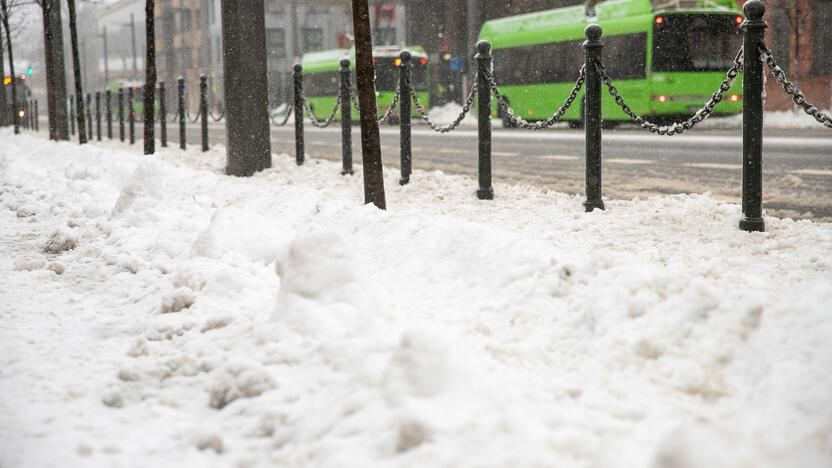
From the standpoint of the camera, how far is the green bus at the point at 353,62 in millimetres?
34844

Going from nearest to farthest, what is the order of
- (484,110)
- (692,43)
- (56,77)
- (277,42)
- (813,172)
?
(484,110)
(813,172)
(692,43)
(56,77)
(277,42)

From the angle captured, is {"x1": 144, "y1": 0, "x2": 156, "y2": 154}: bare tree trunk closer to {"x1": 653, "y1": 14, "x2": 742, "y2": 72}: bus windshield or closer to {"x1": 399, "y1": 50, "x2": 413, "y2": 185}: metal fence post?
{"x1": 399, "y1": 50, "x2": 413, "y2": 185}: metal fence post

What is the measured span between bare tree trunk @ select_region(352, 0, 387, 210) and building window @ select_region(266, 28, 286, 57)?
59189 mm

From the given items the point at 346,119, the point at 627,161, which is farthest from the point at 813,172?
the point at 346,119

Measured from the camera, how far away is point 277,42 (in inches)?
2586

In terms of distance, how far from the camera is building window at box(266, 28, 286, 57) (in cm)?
6538

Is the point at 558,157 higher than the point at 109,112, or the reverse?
the point at 109,112

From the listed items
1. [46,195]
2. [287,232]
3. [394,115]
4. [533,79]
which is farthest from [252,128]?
[394,115]

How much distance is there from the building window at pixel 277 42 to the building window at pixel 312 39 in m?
2.22

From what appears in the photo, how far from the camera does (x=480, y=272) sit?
16.2 feet

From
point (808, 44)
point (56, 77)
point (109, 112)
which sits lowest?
point (109, 112)

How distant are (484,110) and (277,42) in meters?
58.9

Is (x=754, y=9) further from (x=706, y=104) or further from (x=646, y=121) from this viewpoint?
(x=646, y=121)

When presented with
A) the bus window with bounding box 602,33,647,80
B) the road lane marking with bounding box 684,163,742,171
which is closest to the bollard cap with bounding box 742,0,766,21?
the road lane marking with bounding box 684,163,742,171
